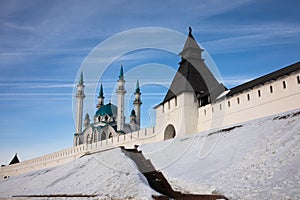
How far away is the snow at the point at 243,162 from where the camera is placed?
413 inches

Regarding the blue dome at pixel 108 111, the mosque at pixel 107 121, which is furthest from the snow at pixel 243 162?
the blue dome at pixel 108 111

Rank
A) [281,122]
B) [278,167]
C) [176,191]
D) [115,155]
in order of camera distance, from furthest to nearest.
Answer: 1. [115,155]
2. [281,122]
3. [176,191]
4. [278,167]

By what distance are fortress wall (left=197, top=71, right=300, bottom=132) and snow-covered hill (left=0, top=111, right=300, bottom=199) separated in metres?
2.58

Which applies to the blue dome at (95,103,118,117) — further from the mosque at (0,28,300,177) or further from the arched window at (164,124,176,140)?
the arched window at (164,124,176,140)

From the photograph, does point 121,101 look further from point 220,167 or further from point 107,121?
point 220,167

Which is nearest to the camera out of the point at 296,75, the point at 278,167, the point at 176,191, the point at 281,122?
the point at 278,167

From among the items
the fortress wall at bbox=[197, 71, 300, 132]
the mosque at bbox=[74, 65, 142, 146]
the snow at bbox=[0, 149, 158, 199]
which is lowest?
the snow at bbox=[0, 149, 158, 199]

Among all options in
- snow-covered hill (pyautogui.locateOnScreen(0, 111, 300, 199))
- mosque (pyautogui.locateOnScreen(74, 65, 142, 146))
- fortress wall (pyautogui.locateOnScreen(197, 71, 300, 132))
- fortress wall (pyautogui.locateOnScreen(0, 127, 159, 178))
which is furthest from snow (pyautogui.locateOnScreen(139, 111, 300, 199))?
mosque (pyautogui.locateOnScreen(74, 65, 142, 146))

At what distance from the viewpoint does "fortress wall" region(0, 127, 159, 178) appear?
3087 cm

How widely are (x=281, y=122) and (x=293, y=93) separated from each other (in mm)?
3559

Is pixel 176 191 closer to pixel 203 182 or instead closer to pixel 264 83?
pixel 203 182

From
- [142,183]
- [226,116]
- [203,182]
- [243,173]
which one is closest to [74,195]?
[142,183]

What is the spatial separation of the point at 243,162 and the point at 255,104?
8.58 m

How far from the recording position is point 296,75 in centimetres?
1859
